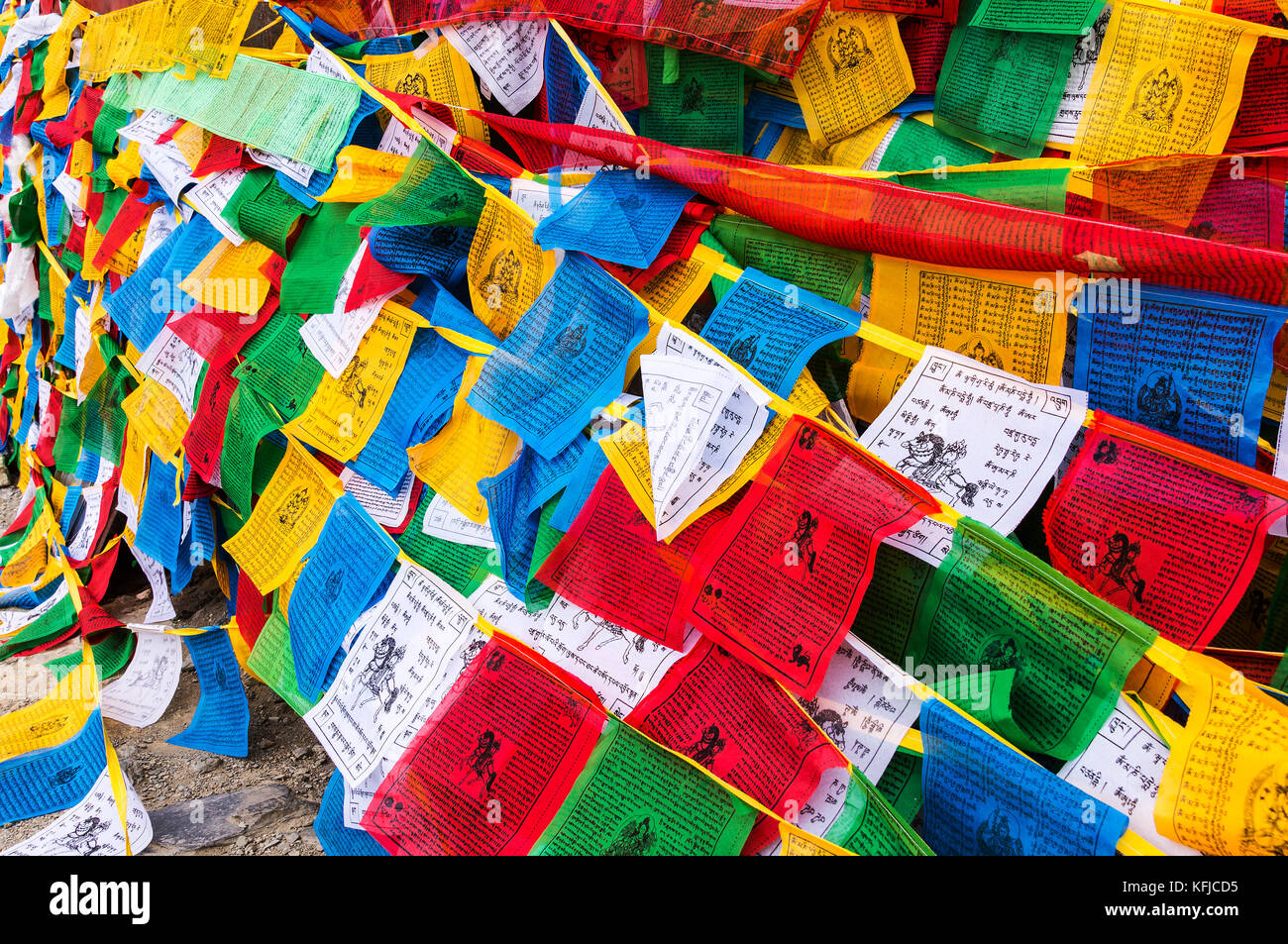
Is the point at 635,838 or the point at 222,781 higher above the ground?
the point at 635,838

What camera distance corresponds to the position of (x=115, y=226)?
1896mm

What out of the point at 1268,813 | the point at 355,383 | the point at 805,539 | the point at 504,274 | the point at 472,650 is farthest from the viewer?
the point at 355,383

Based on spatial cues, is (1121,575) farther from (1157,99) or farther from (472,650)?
(472,650)

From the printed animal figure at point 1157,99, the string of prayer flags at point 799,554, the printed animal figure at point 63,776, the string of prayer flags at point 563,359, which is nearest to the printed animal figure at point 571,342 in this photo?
the string of prayer flags at point 563,359

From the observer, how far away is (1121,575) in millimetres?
739

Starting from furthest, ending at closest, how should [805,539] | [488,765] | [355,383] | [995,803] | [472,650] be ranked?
1. [355,383]
2. [472,650]
3. [488,765]
4. [805,539]
5. [995,803]

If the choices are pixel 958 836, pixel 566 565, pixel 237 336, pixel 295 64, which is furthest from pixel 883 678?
pixel 295 64

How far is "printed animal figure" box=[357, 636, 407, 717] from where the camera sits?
1061 mm

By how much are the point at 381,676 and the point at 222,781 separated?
0.48 m

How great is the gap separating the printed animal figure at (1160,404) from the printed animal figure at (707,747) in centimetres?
48

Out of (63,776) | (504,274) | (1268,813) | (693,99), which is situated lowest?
(63,776)

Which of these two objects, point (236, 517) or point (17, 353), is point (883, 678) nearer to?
point (236, 517)

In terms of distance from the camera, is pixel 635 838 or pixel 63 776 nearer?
pixel 635 838

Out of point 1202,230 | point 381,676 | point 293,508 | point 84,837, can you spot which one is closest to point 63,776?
point 84,837
